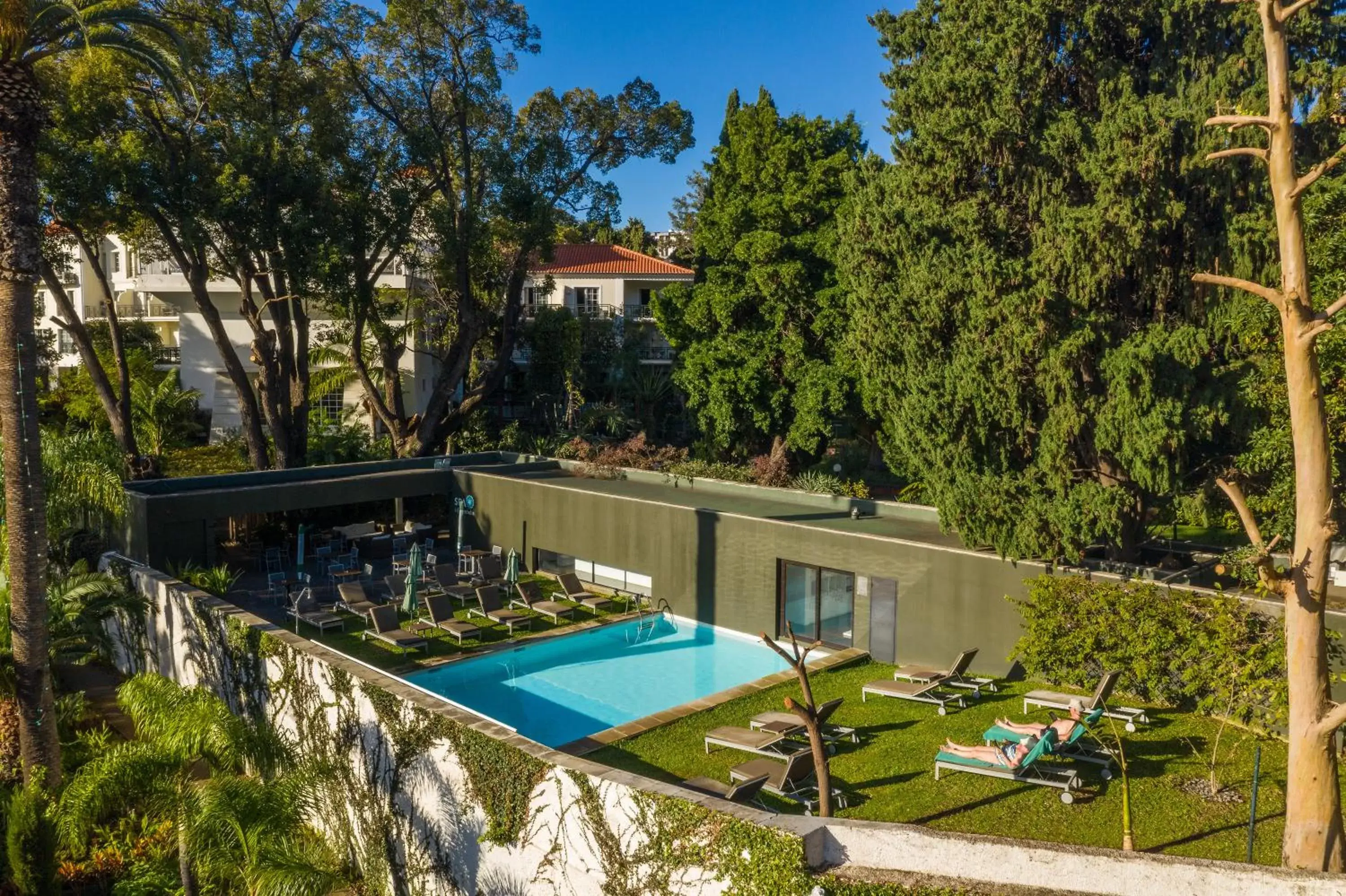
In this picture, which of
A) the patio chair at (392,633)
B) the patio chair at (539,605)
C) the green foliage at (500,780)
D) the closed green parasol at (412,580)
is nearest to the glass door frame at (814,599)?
the patio chair at (539,605)

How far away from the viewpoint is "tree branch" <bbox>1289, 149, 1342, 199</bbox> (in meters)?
7.04

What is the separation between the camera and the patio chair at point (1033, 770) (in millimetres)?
11133

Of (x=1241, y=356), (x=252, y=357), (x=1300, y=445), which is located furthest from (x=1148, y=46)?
(x=252, y=357)

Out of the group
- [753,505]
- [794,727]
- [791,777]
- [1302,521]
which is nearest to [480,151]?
[753,505]

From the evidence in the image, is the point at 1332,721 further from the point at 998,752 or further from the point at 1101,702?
the point at 1101,702

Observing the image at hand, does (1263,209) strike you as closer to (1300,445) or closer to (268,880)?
(1300,445)

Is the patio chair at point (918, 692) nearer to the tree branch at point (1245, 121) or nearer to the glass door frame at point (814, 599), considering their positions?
the glass door frame at point (814, 599)

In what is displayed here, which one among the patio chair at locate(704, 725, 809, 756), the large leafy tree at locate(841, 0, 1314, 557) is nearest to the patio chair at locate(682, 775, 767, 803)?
the patio chair at locate(704, 725, 809, 756)

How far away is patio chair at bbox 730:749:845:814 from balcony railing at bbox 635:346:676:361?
89.0ft

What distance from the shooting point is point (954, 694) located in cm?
1464

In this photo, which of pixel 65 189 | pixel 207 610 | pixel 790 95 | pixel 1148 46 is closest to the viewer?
pixel 207 610

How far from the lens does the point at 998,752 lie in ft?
37.3

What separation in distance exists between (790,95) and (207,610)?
75.0ft

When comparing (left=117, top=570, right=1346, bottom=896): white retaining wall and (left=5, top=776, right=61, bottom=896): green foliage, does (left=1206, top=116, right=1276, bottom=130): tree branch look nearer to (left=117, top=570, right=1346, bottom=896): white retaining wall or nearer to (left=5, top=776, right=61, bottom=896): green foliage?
(left=117, top=570, right=1346, bottom=896): white retaining wall
